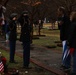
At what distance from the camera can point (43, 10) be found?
39531 millimetres

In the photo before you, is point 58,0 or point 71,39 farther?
point 58,0

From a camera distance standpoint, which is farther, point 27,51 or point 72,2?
point 72,2

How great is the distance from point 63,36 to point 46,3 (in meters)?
25.3

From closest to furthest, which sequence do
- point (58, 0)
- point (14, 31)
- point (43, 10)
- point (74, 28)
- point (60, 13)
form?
point (74, 28) < point (60, 13) < point (14, 31) < point (58, 0) < point (43, 10)

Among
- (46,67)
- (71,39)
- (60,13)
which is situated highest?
(60,13)

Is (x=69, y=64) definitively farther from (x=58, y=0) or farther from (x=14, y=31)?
(x=58, y=0)

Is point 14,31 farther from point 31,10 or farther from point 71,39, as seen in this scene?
point 31,10

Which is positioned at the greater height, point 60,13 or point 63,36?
point 60,13

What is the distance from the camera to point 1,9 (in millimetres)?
10688

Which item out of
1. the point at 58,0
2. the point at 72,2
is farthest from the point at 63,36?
the point at 58,0

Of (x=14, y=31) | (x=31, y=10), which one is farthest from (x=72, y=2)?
(x=14, y=31)

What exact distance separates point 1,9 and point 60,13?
2049mm

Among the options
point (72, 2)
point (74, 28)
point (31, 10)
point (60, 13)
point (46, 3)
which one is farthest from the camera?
point (46, 3)

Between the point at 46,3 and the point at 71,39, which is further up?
the point at 46,3
